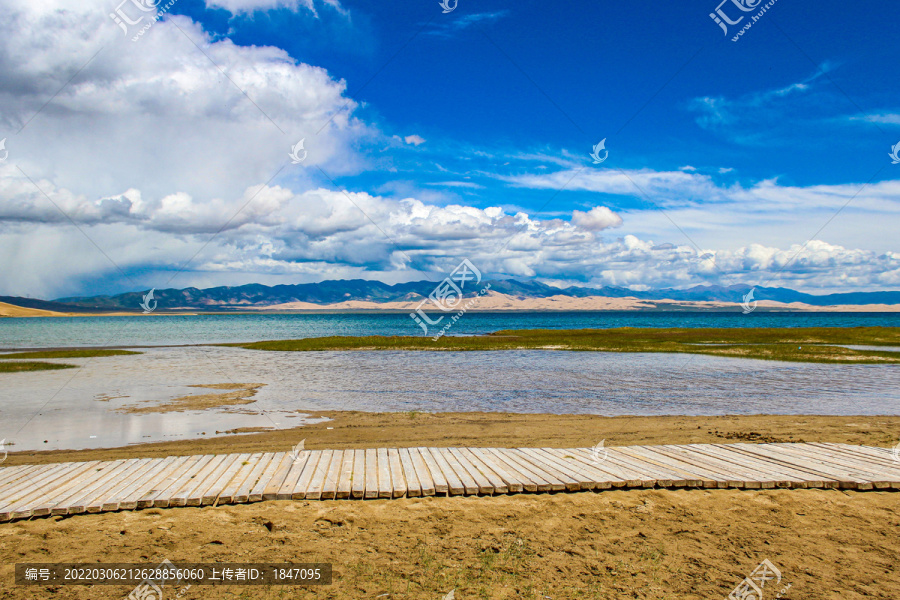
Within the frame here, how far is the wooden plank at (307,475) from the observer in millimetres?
9500

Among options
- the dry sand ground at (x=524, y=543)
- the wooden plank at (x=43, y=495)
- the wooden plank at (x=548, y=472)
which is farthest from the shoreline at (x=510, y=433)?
the dry sand ground at (x=524, y=543)

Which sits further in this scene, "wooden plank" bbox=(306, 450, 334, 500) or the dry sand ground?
"wooden plank" bbox=(306, 450, 334, 500)

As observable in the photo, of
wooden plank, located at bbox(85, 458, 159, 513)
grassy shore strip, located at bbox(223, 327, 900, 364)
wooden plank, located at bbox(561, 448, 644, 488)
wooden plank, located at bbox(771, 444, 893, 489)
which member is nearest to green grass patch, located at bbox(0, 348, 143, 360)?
grassy shore strip, located at bbox(223, 327, 900, 364)

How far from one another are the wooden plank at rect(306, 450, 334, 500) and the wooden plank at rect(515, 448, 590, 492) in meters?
4.36

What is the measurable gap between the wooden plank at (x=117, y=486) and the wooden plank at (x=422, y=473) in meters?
5.19

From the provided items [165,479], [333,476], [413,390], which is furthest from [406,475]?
[413,390]

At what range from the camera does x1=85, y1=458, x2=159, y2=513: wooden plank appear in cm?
889

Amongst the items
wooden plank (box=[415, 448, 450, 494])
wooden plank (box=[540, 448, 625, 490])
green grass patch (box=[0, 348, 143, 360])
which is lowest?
wooden plank (box=[540, 448, 625, 490])

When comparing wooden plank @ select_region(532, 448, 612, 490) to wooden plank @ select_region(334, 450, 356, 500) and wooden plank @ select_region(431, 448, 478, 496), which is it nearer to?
wooden plank @ select_region(431, 448, 478, 496)

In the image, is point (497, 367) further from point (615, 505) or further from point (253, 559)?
point (253, 559)

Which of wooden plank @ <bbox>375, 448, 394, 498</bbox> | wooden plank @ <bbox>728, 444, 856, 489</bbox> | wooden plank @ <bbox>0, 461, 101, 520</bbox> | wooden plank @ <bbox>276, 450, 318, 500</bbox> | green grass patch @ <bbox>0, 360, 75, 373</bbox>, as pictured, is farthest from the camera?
green grass patch @ <bbox>0, 360, 75, 373</bbox>

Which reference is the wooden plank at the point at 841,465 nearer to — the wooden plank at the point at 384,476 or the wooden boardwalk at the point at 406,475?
the wooden boardwalk at the point at 406,475

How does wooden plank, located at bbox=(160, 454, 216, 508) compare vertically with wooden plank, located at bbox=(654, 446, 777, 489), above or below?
above

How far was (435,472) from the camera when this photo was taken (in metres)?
10.7
